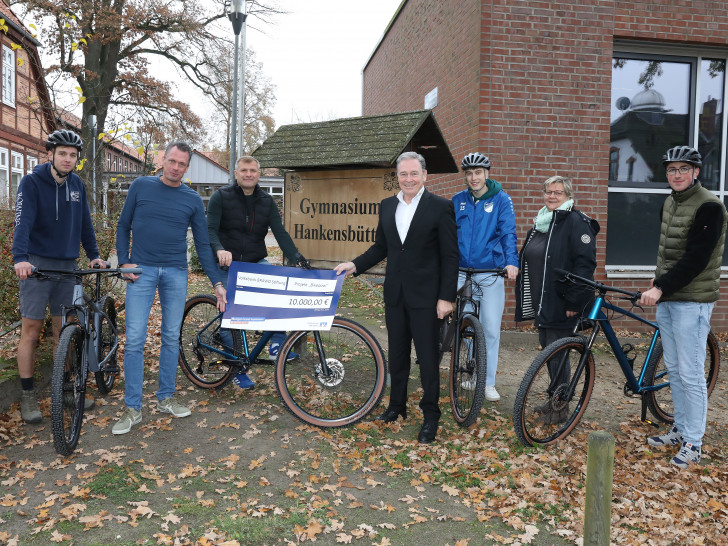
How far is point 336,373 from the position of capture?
477 centimetres

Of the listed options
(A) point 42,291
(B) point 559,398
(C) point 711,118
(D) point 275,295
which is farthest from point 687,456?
(C) point 711,118

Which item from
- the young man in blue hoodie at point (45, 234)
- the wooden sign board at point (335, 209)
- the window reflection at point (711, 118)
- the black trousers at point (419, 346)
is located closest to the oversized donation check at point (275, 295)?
the black trousers at point (419, 346)

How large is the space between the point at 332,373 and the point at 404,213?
1.44m

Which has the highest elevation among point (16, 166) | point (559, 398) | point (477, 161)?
point (16, 166)

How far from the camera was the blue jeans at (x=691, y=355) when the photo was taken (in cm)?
420

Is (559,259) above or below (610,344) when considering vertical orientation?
above

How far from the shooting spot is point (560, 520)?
3445 mm

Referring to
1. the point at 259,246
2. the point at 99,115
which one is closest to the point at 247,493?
the point at 259,246

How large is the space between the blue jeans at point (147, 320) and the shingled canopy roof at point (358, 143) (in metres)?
2.21

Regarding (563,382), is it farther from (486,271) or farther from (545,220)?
(545,220)

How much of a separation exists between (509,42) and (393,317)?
508 cm

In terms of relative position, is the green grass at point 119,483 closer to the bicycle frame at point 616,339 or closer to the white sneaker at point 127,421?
the white sneaker at point 127,421

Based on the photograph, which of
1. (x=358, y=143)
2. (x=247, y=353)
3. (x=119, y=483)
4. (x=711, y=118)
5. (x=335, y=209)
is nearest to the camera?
(x=119, y=483)

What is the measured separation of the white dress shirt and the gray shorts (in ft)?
8.78
